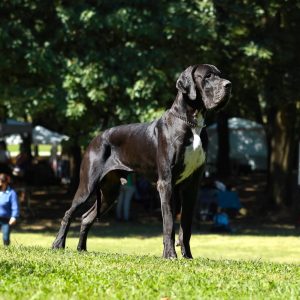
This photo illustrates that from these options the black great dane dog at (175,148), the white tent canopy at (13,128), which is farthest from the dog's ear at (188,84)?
the white tent canopy at (13,128)

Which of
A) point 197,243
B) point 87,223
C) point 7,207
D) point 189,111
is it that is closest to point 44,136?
point 197,243

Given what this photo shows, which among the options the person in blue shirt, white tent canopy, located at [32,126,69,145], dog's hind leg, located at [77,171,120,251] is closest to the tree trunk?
the person in blue shirt

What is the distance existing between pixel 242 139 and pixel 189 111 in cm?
3485

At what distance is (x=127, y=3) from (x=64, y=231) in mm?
11818

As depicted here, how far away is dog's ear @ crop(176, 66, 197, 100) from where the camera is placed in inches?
387

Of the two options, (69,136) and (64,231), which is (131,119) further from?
(64,231)

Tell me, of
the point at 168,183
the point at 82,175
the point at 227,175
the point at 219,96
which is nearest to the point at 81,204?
the point at 82,175

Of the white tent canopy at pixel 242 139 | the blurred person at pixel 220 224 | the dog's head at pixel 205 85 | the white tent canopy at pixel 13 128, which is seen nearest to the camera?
the dog's head at pixel 205 85

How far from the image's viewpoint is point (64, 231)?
1142cm

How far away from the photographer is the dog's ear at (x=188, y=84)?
982 cm

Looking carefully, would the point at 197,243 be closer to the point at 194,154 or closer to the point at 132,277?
the point at 194,154

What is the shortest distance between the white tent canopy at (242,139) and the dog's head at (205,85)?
103 feet

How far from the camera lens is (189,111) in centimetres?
995

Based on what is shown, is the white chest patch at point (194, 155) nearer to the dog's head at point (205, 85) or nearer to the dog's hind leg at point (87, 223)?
the dog's head at point (205, 85)
